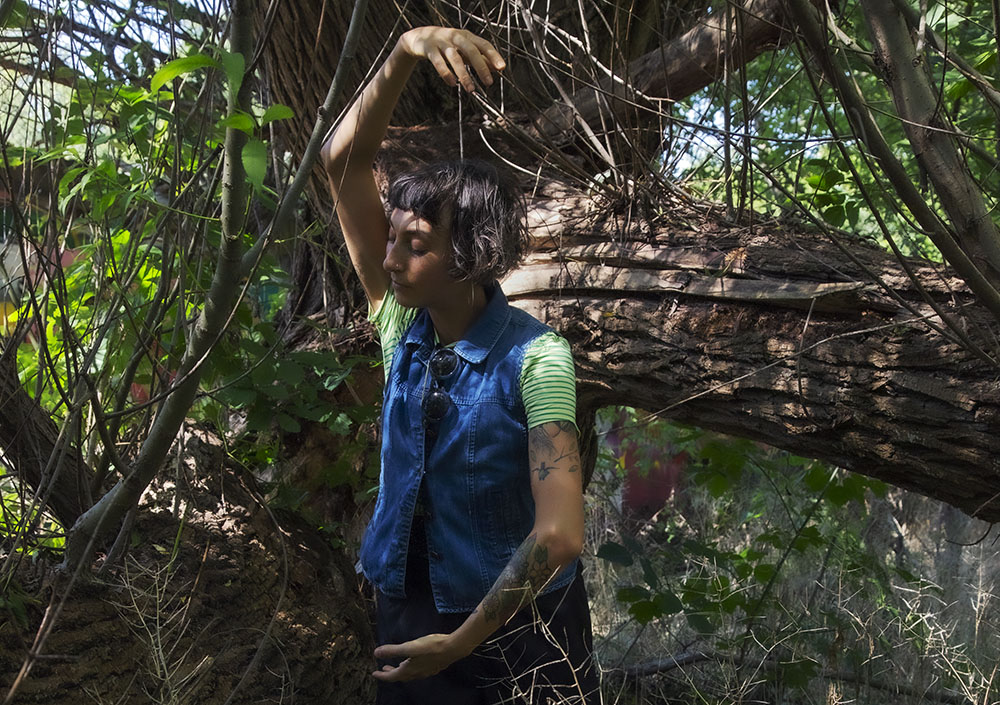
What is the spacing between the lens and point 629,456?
6.23 meters

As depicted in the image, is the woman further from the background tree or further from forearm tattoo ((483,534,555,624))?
the background tree

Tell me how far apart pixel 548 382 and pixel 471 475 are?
0.88 ft

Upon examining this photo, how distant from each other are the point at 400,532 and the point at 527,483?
29 centimetres

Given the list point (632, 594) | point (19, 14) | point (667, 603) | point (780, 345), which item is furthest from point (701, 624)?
point (19, 14)

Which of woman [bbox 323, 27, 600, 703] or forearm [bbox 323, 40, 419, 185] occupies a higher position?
forearm [bbox 323, 40, 419, 185]

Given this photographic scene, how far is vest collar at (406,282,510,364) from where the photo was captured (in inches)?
75.2

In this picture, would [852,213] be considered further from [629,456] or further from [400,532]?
[629,456]

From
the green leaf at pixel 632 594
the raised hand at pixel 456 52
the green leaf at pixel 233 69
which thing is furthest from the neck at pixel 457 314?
the green leaf at pixel 632 594

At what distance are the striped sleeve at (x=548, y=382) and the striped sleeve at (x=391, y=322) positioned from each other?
0.38 m

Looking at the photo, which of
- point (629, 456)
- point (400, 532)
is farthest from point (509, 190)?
point (629, 456)

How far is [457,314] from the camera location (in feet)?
6.53

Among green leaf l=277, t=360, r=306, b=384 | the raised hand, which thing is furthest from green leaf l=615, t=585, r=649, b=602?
the raised hand

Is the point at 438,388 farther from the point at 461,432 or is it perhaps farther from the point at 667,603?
the point at 667,603

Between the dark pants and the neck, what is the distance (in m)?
0.44
